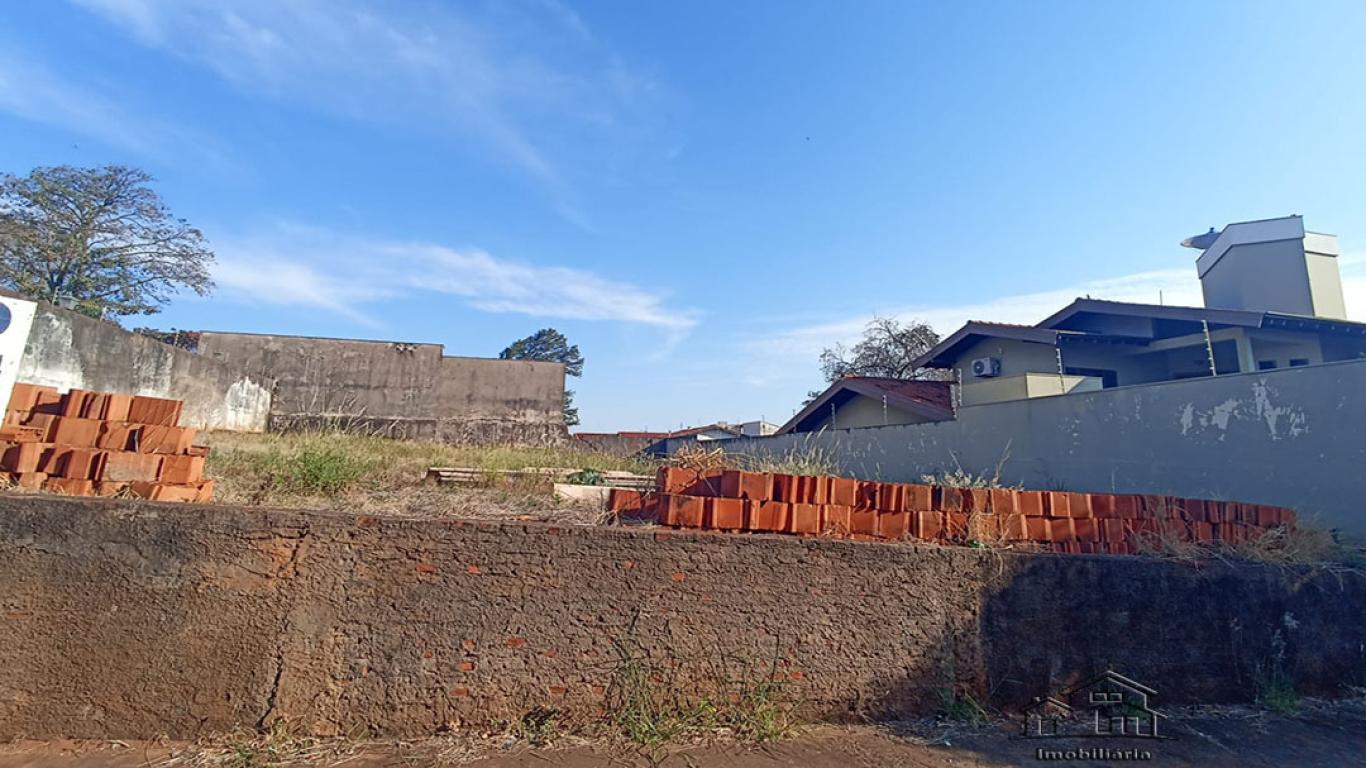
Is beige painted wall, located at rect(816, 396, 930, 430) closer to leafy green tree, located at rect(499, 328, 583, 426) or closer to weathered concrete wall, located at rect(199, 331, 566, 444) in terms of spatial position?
weathered concrete wall, located at rect(199, 331, 566, 444)

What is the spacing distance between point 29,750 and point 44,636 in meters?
0.44

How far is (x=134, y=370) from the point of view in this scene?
382 inches

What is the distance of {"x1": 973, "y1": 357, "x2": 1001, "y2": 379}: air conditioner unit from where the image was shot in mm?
12586

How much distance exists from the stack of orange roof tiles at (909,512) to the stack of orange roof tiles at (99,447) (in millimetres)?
2328

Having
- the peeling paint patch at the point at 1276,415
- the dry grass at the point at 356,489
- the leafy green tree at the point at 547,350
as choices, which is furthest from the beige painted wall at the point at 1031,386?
the leafy green tree at the point at 547,350

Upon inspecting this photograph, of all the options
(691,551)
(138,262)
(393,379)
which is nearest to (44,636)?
(691,551)

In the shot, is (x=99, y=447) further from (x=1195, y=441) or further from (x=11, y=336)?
(x=1195, y=441)

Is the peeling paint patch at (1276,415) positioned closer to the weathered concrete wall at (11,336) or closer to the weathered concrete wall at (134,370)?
the weathered concrete wall at (11,336)

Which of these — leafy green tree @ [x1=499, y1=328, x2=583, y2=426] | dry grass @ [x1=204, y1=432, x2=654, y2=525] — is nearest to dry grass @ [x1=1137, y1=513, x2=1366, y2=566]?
dry grass @ [x1=204, y1=432, x2=654, y2=525]

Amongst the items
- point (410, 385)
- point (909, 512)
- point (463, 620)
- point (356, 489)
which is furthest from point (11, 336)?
point (410, 385)

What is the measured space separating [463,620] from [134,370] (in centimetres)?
1017

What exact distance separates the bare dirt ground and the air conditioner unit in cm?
950

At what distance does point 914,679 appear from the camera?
10.8 ft

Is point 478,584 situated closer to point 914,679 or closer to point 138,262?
point 914,679
